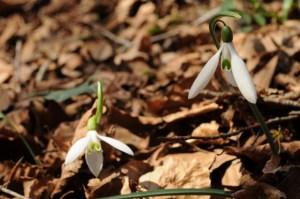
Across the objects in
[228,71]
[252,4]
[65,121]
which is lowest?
[65,121]

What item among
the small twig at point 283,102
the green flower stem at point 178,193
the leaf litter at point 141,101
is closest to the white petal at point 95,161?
the leaf litter at point 141,101

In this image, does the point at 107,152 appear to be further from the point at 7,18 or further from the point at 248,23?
the point at 7,18

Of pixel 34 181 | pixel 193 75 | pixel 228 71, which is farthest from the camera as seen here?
pixel 193 75

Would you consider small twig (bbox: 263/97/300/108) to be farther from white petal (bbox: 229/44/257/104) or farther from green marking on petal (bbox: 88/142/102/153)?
green marking on petal (bbox: 88/142/102/153)

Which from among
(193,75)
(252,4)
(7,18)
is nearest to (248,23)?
(252,4)

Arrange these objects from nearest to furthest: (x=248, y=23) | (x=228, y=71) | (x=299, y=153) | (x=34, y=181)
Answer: (x=228, y=71), (x=299, y=153), (x=34, y=181), (x=248, y=23)

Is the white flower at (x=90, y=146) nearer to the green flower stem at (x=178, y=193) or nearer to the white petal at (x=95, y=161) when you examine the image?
the white petal at (x=95, y=161)
